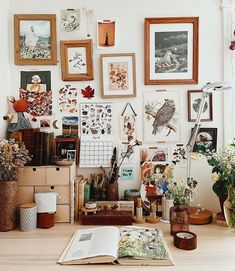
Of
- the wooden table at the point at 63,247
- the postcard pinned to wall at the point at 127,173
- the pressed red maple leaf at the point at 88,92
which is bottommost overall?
the wooden table at the point at 63,247

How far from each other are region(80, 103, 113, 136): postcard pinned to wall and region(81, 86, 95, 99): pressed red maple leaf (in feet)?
0.15

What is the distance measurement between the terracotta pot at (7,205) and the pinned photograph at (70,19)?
0.90 m

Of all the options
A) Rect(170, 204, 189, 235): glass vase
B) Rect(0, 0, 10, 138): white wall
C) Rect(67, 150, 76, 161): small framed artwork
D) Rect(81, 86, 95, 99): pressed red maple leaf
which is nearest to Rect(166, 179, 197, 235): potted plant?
Rect(170, 204, 189, 235): glass vase

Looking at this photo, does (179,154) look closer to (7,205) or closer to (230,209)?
(230,209)

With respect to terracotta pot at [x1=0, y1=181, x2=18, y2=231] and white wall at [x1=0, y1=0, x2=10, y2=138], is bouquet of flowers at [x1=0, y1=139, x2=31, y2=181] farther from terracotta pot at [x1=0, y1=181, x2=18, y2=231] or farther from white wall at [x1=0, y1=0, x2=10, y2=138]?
white wall at [x1=0, y1=0, x2=10, y2=138]

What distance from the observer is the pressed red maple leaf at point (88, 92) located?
1.69m

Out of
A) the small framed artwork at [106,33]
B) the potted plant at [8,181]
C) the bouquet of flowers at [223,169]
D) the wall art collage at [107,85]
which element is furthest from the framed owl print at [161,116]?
the potted plant at [8,181]

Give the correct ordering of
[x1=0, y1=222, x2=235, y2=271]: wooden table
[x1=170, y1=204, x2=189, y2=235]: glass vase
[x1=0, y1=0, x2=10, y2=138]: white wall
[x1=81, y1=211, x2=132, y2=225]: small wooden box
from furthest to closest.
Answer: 1. [x1=0, y1=0, x2=10, y2=138]: white wall
2. [x1=81, y1=211, x2=132, y2=225]: small wooden box
3. [x1=170, y1=204, x2=189, y2=235]: glass vase
4. [x1=0, y1=222, x2=235, y2=271]: wooden table

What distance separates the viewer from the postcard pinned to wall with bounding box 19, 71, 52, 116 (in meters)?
1.69

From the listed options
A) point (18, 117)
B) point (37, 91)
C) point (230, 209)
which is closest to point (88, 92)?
point (37, 91)

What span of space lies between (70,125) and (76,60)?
14.3 inches

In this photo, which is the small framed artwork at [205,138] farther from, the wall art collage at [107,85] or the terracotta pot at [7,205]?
the terracotta pot at [7,205]

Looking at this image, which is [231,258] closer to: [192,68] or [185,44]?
[192,68]

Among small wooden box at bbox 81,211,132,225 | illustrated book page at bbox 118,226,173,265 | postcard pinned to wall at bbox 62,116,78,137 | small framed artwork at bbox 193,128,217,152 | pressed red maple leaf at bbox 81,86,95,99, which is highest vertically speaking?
pressed red maple leaf at bbox 81,86,95,99
